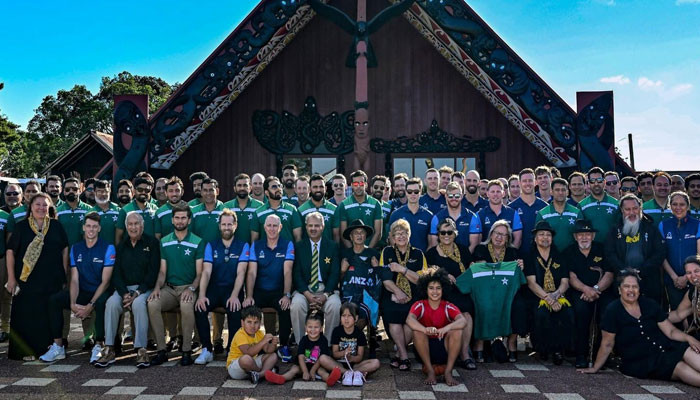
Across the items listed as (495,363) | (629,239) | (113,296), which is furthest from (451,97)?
(113,296)

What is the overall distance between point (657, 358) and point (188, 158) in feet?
36.1

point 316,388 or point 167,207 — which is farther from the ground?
point 167,207

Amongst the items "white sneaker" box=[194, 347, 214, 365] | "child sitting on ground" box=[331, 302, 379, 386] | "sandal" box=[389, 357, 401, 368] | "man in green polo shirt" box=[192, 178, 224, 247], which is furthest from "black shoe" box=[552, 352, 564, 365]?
"man in green polo shirt" box=[192, 178, 224, 247]

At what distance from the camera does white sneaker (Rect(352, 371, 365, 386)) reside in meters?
5.09

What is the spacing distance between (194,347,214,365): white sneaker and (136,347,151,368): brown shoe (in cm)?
48

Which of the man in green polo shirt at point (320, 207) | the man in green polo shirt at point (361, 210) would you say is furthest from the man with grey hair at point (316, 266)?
the man in green polo shirt at point (361, 210)

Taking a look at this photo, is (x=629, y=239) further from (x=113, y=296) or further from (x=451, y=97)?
(x=451, y=97)

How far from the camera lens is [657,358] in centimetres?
529

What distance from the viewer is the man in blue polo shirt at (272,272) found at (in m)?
6.24

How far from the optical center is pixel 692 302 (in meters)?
5.43

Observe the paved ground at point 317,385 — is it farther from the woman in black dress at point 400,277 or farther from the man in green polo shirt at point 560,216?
the man in green polo shirt at point 560,216

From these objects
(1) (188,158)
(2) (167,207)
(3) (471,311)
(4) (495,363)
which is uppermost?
(1) (188,158)

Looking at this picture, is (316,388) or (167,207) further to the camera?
(167,207)

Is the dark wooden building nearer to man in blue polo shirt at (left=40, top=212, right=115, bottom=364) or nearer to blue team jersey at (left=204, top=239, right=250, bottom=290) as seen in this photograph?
man in blue polo shirt at (left=40, top=212, right=115, bottom=364)
